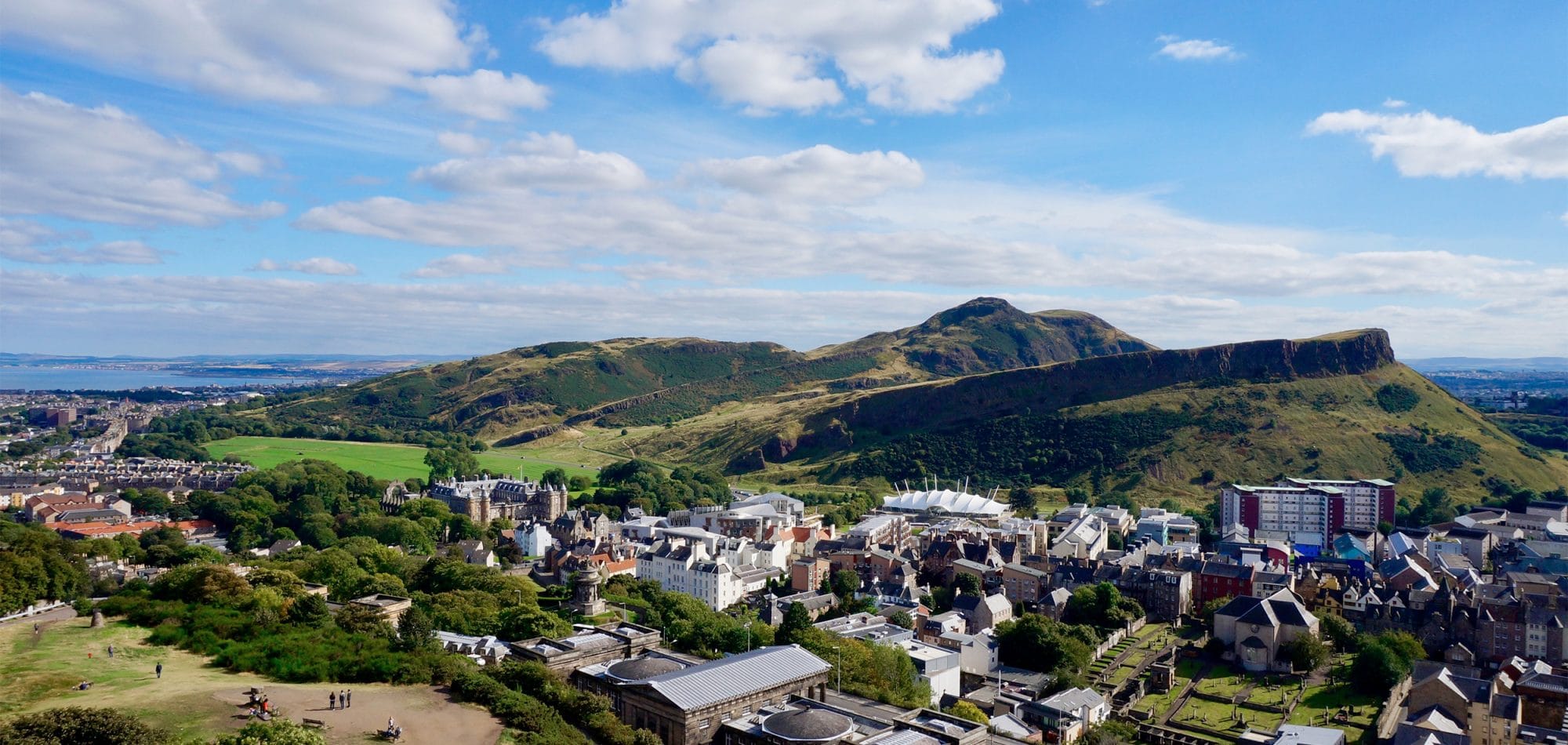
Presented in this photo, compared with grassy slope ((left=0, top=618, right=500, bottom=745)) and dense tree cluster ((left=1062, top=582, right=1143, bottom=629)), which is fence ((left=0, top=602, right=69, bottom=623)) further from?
dense tree cluster ((left=1062, top=582, right=1143, bottom=629))

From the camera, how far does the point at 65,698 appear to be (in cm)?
3291

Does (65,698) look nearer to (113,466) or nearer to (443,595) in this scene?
(443,595)

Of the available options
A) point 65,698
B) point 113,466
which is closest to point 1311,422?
point 65,698

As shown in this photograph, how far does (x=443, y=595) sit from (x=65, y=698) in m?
23.4

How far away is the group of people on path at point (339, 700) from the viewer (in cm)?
A: 3366

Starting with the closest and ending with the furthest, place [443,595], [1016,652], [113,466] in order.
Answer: [443,595], [1016,652], [113,466]

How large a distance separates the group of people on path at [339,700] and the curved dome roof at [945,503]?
8279 cm

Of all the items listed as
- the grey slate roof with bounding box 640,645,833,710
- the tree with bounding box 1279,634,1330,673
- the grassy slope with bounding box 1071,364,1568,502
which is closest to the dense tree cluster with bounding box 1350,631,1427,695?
the tree with bounding box 1279,634,1330,673

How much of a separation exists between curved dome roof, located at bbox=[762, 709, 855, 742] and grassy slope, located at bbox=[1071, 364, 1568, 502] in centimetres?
9920

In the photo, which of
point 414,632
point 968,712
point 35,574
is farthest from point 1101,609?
point 35,574

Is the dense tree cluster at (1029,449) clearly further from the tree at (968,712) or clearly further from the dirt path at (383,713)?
the dirt path at (383,713)

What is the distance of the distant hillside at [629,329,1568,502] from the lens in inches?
4904

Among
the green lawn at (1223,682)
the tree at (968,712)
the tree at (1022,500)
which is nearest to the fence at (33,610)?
the tree at (968,712)

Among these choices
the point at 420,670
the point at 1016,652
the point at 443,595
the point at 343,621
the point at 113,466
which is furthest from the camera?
the point at 113,466
